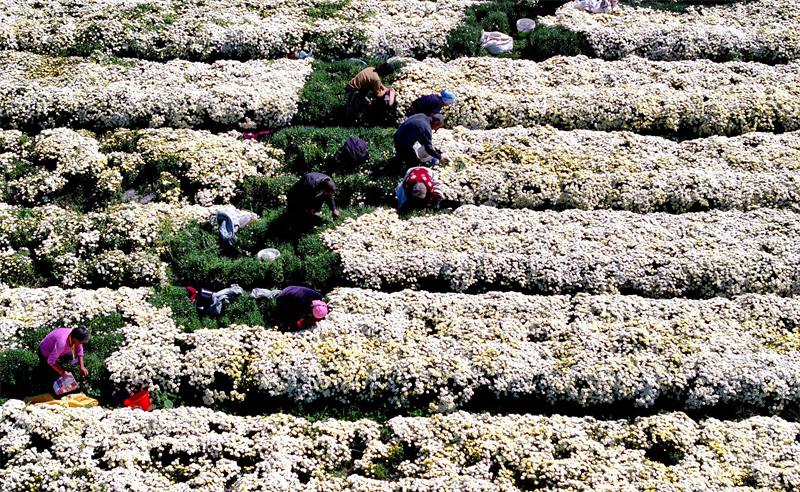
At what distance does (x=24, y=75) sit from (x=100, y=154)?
541 centimetres

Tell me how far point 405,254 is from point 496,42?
1153 cm

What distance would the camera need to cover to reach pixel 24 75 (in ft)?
81.3

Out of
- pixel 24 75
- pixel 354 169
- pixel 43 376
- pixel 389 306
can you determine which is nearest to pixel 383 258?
pixel 389 306

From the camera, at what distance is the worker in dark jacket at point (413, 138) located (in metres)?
21.3

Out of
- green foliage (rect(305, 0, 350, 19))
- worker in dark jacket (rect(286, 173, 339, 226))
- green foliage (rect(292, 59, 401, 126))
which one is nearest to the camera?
worker in dark jacket (rect(286, 173, 339, 226))

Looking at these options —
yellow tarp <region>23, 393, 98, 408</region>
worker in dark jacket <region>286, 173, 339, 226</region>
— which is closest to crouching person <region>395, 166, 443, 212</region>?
worker in dark jacket <region>286, 173, 339, 226</region>

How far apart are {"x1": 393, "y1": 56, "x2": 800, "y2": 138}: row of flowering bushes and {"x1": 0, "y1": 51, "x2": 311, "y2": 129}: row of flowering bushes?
426 cm

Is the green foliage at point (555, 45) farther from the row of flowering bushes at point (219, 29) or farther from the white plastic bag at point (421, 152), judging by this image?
the white plastic bag at point (421, 152)

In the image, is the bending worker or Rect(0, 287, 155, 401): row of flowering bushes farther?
the bending worker

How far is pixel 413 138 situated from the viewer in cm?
2133

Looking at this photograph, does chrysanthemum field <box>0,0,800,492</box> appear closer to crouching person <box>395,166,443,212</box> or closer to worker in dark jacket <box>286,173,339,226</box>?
crouching person <box>395,166,443,212</box>

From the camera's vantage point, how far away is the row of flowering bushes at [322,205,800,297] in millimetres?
18953

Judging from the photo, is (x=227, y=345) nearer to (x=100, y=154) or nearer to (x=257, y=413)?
(x=257, y=413)

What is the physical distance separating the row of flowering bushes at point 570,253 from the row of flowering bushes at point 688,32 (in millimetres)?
9254
